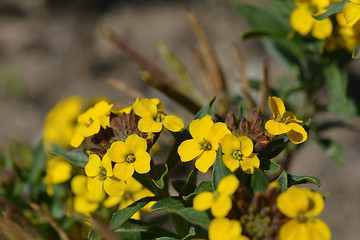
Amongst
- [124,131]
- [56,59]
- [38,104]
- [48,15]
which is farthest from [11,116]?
[124,131]

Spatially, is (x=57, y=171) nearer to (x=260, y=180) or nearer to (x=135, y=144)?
(x=135, y=144)

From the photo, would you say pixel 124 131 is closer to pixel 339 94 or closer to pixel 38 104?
pixel 339 94

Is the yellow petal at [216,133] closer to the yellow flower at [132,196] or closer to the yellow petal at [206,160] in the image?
the yellow petal at [206,160]

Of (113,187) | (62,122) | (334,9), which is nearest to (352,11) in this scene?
(334,9)

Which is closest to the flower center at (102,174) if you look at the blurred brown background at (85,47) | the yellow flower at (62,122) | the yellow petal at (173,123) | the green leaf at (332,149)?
the yellow petal at (173,123)

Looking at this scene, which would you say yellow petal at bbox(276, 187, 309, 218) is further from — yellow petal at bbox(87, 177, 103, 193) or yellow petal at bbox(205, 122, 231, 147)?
yellow petal at bbox(87, 177, 103, 193)
